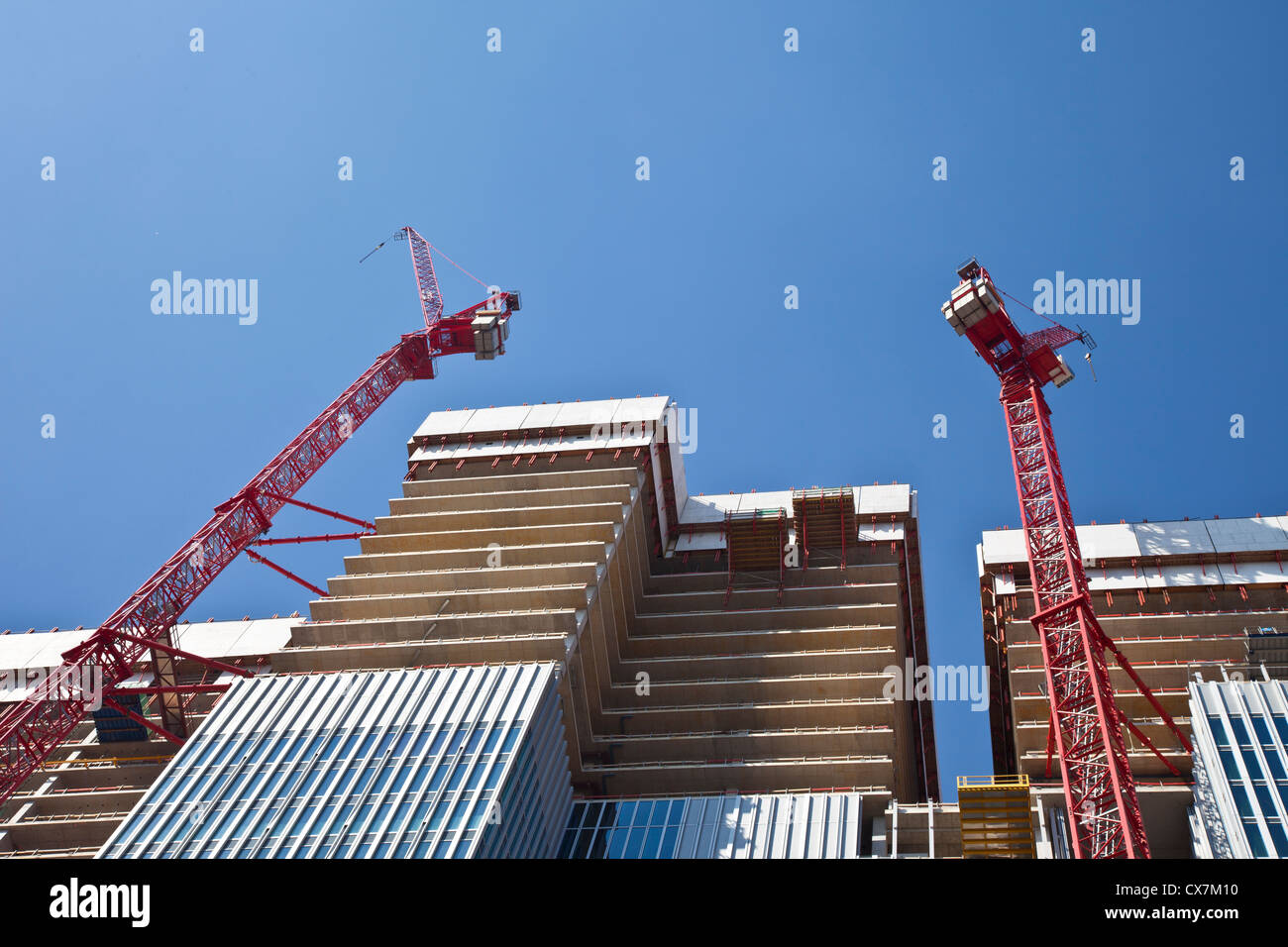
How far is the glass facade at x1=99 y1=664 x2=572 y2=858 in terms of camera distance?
2419 inches

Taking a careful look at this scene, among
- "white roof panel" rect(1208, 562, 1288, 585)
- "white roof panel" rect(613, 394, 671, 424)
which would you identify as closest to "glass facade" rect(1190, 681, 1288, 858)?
"white roof panel" rect(1208, 562, 1288, 585)

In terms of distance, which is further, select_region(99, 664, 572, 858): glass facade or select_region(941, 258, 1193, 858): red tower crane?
select_region(941, 258, 1193, 858): red tower crane

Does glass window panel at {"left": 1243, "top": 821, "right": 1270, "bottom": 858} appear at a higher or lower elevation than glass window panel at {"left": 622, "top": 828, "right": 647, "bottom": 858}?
higher

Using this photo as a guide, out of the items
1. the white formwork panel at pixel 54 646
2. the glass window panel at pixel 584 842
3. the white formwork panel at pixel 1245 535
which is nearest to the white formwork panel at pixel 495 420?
the white formwork panel at pixel 54 646

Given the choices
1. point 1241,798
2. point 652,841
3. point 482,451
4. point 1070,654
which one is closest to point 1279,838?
point 1241,798

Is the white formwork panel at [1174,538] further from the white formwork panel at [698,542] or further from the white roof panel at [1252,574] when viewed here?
the white formwork panel at [698,542]

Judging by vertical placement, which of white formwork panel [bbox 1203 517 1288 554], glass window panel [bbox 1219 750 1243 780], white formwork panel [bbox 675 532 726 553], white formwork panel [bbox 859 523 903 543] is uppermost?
white formwork panel [bbox 1203 517 1288 554]

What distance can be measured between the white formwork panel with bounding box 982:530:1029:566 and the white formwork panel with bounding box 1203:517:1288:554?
47.7 ft

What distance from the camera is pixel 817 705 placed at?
8312 centimetres

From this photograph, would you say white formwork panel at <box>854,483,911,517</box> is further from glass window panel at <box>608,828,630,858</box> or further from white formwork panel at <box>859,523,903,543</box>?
glass window panel at <box>608,828,630,858</box>

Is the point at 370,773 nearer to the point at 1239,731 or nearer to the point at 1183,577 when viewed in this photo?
the point at 1239,731

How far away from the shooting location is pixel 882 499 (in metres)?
109

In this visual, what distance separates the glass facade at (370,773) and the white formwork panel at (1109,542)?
4785 cm

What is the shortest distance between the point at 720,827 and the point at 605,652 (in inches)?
856
